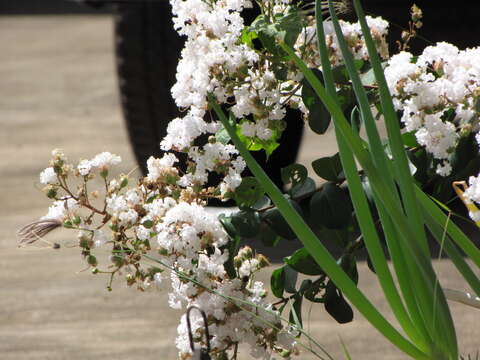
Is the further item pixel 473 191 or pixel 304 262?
pixel 304 262

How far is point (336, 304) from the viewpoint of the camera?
148cm

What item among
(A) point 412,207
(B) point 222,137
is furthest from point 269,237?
(A) point 412,207

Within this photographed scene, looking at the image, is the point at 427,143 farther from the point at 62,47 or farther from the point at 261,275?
the point at 62,47

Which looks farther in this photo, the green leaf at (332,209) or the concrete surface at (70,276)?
the concrete surface at (70,276)

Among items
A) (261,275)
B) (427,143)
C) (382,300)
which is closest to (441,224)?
(427,143)

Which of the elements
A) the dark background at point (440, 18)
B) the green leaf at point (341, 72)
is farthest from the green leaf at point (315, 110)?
the dark background at point (440, 18)

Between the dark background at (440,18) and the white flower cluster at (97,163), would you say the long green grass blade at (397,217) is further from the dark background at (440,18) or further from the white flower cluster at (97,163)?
the dark background at (440,18)

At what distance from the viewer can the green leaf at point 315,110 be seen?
1.46m

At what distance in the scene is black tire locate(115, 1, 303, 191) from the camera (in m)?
3.06

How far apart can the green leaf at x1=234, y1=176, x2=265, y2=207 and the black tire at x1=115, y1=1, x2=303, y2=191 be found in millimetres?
1503

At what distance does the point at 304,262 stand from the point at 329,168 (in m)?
0.15

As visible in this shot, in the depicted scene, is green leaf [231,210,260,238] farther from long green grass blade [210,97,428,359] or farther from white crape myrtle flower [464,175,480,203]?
white crape myrtle flower [464,175,480,203]

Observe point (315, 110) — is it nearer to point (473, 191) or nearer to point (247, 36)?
point (247, 36)

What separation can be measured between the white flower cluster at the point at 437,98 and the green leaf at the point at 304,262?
0.21 meters
